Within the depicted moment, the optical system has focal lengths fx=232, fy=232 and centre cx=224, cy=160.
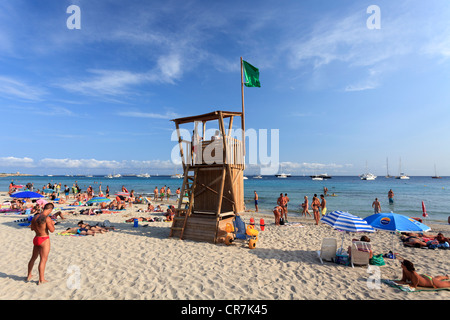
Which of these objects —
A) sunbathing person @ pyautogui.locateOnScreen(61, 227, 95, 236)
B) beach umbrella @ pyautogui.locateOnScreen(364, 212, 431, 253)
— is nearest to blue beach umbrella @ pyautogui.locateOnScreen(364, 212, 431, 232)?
beach umbrella @ pyautogui.locateOnScreen(364, 212, 431, 253)

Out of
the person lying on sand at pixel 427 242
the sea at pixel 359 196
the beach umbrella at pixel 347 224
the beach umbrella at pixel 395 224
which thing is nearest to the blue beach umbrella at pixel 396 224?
the beach umbrella at pixel 395 224

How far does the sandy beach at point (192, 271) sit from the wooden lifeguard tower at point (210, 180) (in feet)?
2.60

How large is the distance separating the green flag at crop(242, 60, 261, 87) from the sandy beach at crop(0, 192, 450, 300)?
810 centimetres

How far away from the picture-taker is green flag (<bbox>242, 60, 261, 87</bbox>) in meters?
12.6

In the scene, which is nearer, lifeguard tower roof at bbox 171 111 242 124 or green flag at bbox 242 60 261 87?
lifeguard tower roof at bbox 171 111 242 124

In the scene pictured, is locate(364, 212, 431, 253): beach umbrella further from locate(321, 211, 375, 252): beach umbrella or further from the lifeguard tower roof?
the lifeguard tower roof

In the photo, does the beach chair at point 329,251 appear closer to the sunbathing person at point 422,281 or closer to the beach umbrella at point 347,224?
the beach umbrella at point 347,224

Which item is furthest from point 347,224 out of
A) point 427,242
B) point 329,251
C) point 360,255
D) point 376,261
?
point 427,242

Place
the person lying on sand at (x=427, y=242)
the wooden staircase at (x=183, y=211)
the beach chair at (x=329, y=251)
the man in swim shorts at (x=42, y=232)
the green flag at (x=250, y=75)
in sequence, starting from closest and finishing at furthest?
the man in swim shorts at (x=42, y=232)
the beach chair at (x=329, y=251)
the person lying on sand at (x=427, y=242)
the wooden staircase at (x=183, y=211)
the green flag at (x=250, y=75)

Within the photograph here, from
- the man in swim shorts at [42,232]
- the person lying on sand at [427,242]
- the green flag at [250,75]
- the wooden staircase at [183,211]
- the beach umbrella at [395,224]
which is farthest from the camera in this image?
the green flag at [250,75]

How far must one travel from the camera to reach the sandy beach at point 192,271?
17.8 ft

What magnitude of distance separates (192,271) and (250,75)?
1017cm
